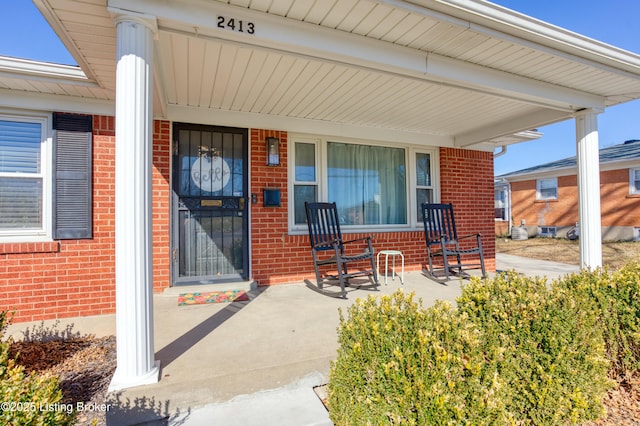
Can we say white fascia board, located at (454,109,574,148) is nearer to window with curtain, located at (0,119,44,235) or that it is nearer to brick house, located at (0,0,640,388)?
brick house, located at (0,0,640,388)

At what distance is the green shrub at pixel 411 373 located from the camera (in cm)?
118

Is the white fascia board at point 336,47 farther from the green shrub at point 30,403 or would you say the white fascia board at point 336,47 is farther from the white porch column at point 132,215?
the green shrub at point 30,403

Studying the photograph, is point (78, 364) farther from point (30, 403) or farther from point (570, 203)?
point (570, 203)

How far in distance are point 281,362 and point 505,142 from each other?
18.2ft

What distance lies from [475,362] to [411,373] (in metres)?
0.25

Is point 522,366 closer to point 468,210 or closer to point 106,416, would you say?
point 106,416

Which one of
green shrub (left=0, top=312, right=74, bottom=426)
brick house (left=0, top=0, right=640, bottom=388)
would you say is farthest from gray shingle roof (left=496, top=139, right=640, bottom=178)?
green shrub (left=0, top=312, right=74, bottom=426)

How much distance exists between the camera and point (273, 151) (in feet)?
14.6

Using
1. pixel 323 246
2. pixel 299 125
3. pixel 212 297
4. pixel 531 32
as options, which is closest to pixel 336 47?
pixel 531 32

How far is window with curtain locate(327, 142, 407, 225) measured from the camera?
505 centimetres

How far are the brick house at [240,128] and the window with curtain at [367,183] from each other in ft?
0.09

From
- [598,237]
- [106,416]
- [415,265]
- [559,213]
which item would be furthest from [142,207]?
[559,213]

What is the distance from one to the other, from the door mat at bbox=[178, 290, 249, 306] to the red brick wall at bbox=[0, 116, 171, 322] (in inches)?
30.1

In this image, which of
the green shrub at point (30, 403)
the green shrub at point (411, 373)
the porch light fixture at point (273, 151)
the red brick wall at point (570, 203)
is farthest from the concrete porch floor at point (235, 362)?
the red brick wall at point (570, 203)
